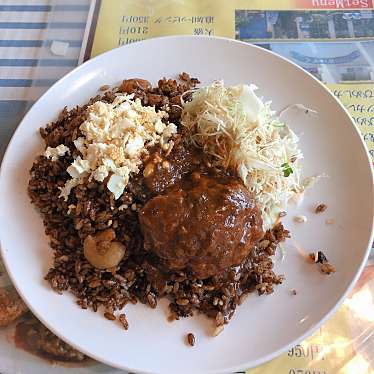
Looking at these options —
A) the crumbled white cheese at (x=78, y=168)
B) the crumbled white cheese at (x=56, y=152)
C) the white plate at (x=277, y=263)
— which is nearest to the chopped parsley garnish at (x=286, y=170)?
the white plate at (x=277, y=263)

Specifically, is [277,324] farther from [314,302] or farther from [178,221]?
[178,221]

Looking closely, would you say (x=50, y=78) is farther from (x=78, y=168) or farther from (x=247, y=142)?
(x=247, y=142)

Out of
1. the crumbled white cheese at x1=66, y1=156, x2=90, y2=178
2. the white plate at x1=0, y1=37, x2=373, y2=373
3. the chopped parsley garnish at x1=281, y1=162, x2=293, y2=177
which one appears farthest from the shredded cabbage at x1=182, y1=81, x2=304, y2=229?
the crumbled white cheese at x1=66, y1=156, x2=90, y2=178

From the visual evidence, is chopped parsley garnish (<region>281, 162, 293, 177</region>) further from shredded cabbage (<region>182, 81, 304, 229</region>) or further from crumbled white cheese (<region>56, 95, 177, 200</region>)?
crumbled white cheese (<region>56, 95, 177, 200</region>)

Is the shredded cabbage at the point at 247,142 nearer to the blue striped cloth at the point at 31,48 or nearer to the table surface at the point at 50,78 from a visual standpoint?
the table surface at the point at 50,78

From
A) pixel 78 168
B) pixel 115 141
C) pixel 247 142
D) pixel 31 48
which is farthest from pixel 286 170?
pixel 31 48
